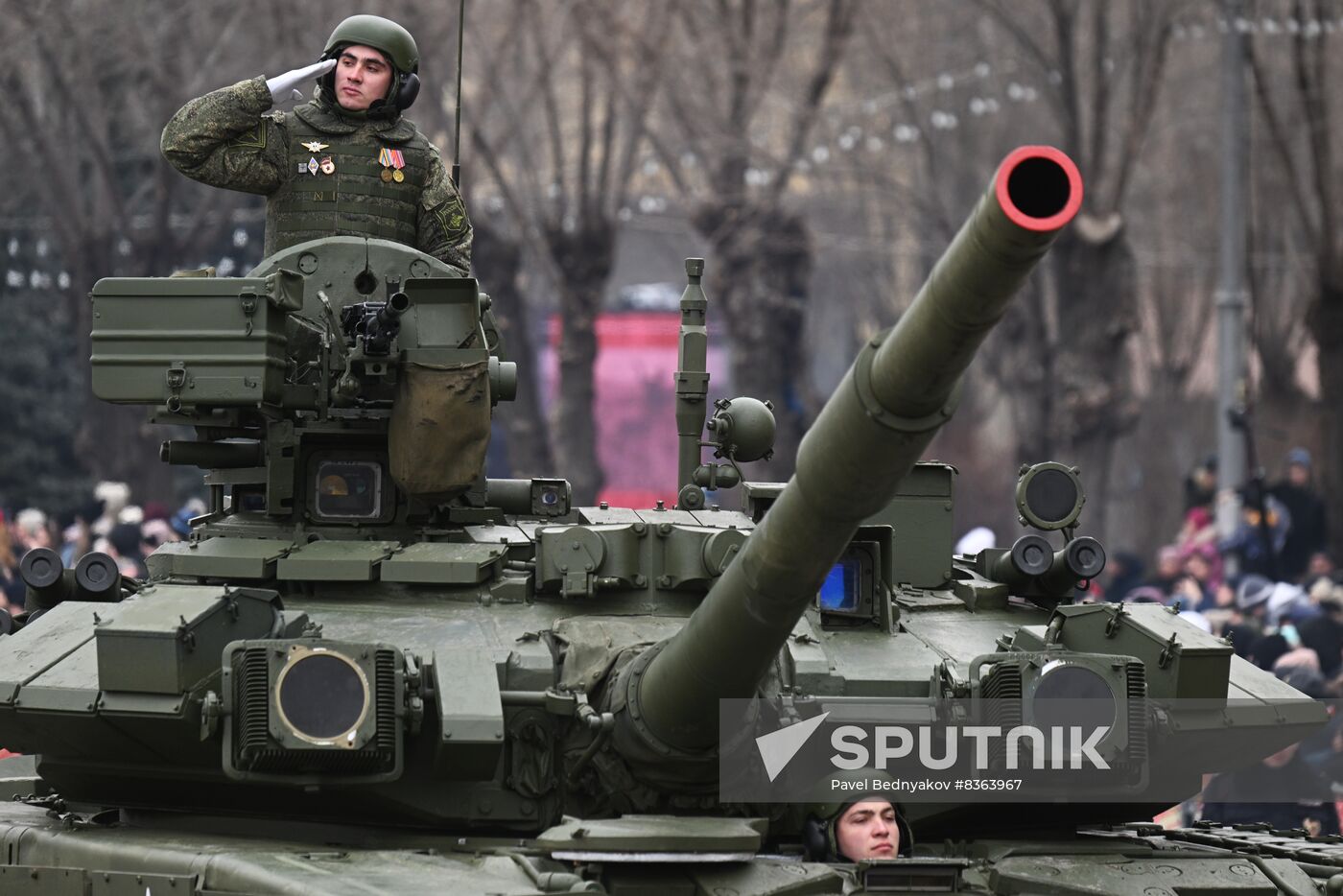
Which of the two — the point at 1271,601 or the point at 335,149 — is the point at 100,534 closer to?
the point at 1271,601

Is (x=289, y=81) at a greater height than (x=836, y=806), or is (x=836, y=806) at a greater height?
(x=289, y=81)

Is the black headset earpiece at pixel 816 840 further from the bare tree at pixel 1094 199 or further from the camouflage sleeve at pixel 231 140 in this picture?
the bare tree at pixel 1094 199

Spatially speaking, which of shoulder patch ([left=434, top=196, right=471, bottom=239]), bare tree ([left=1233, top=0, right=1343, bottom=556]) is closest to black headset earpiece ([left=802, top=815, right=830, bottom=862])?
shoulder patch ([left=434, top=196, right=471, bottom=239])

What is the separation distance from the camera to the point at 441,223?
15211 millimetres

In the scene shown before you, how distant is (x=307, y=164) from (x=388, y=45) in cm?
91

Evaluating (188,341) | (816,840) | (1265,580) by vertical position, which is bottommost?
(1265,580)

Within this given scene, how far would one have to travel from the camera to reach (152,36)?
36281mm

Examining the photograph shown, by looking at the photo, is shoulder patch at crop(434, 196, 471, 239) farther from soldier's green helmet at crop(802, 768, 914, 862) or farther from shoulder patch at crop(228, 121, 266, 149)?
soldier's green helmet at crop(802, 768, 914, 862)

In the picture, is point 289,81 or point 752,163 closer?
point 289,81

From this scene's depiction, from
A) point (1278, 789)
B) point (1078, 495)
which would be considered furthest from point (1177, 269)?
point (1078, 495)

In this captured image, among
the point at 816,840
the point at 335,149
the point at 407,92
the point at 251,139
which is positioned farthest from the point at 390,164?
the point at 816,840

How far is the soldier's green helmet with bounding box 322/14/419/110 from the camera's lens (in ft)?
49.0

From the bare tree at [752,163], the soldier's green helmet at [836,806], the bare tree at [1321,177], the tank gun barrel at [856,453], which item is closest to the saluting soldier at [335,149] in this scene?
the tank gun barrel at [856,453]

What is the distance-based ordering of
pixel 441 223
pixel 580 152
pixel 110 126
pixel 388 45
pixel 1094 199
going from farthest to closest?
1. pixel 110 126
2. pixel 580 152
3. pixel 1094 199
4. pixel 441 223
5. pixel 388 45
